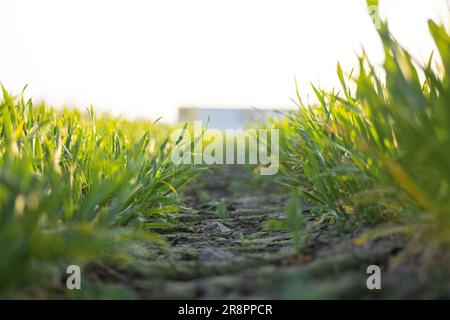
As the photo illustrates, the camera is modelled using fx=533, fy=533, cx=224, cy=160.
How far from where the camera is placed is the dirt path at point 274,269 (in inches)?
45.8

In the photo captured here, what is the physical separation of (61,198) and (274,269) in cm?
58

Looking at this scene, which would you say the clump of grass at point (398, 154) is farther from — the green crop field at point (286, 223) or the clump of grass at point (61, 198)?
the clump of grass at point (61, 198)

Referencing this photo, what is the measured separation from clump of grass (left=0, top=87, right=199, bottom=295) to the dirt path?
0.41ft

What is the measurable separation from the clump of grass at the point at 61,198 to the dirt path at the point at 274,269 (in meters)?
0.13

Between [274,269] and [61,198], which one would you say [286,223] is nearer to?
[274,269]

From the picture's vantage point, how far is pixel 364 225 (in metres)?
1.58

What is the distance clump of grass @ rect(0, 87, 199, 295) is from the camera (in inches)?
41.5

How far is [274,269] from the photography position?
1316mm

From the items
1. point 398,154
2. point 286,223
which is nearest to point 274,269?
point 286,223

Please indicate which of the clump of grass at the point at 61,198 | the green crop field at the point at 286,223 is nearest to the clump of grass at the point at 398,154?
the green crop field at the point at 286,223

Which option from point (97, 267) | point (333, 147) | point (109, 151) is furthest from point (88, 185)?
point (333, 147)

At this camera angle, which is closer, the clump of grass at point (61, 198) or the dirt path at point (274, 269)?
the clump of grass at point (61, 198)

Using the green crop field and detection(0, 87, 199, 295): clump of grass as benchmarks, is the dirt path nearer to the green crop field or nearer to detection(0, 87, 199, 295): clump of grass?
the green crop field
